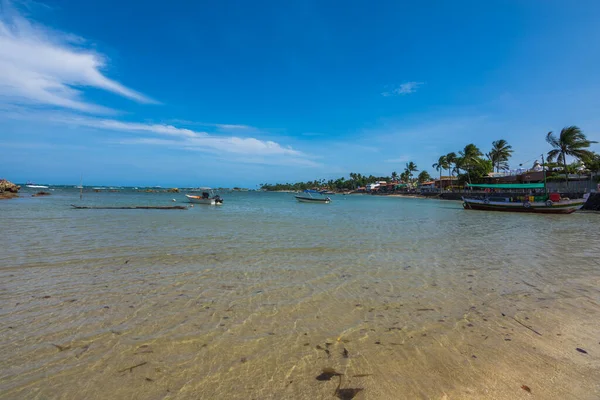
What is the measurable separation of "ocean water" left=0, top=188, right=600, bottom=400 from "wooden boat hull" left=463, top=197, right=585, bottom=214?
31546mm

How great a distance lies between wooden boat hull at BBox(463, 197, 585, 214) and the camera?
108 feet

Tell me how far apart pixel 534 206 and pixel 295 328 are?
41130 millimetres

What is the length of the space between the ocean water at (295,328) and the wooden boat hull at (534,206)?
31.5m

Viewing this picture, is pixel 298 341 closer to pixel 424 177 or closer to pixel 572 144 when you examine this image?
pixel 572 144

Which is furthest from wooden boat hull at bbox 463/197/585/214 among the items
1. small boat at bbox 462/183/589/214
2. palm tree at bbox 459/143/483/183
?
palm tree at bbox 459/143/483/183

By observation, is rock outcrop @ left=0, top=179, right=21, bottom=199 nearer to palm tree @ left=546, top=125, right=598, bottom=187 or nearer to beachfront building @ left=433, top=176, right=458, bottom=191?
palm tree @ left=546, top=125, right=598, bottom=187

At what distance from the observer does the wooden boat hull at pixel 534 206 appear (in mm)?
32844

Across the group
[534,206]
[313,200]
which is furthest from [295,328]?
[313,200]

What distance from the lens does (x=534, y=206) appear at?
34.9 m

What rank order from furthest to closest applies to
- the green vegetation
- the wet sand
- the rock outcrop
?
the green vegetation < the rock outcrop < the wet sand

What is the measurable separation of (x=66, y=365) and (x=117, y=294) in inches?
106

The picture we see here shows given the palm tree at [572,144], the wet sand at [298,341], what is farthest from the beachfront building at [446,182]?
the wet sand at [298,341]

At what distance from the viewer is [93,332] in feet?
14.1

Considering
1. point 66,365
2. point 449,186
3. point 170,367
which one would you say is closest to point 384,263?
point 170,367
